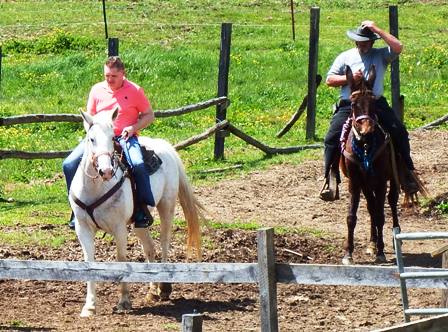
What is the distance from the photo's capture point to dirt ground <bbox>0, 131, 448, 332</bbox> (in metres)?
10.9

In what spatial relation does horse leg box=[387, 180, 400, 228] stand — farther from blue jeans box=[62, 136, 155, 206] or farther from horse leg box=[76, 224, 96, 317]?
horse leg box=[76, 224, 96, 317]

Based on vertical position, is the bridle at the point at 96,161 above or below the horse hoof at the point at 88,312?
above

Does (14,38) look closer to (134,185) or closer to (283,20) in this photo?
(283,20)

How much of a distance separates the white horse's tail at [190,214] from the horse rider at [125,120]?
A: 82 cm

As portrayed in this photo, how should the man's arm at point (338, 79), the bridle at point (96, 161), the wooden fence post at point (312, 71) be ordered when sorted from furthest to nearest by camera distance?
1. the wooden fence post at point (312, 71)
2. the man's arm at point (338, 79)
3. the bridle at point (96, 161)

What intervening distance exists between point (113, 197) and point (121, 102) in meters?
0.95

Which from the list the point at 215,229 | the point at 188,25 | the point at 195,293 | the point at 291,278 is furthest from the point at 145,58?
the point at 291,278

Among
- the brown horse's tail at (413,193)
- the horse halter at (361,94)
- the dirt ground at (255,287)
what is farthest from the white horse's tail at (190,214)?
the brown horse's tail at (413,193)

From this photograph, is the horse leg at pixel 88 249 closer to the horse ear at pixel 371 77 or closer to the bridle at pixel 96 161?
the bridle at pixel 96 161

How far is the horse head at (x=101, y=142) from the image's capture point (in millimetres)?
10703

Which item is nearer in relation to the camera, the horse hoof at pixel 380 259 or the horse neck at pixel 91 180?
the horse neck at pixel 91 180

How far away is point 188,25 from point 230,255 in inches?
973

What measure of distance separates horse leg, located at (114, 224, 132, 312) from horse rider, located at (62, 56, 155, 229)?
0.32 metres

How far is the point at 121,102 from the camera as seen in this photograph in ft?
38.6
